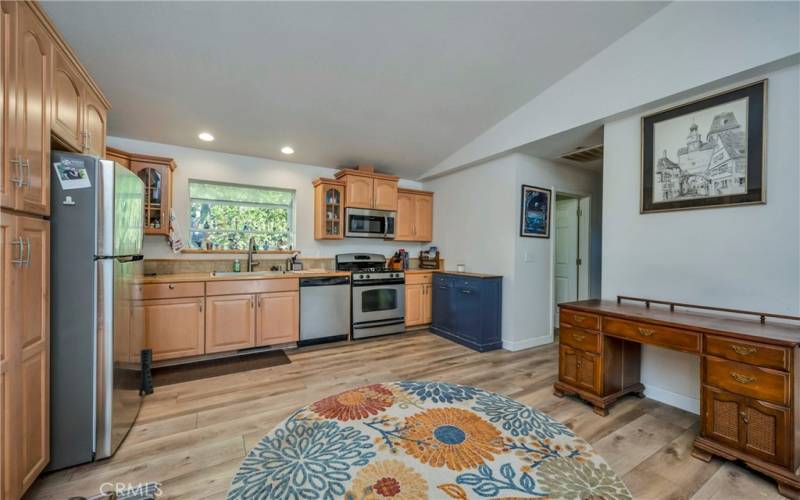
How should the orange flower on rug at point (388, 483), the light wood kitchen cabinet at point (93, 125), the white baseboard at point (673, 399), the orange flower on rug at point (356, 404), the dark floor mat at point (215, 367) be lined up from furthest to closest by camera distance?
the dark floor mat at point (215, 367) < the white baseboard at point (673, 399) < the light wood kitchen cabinet at point (93, 125) < the orange flower on rug at point (356, 404) < the orange flower on rug at point (388, 483)

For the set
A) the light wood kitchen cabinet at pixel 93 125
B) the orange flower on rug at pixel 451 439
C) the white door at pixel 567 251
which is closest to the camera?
the orange flower on rug at pixel 451 439

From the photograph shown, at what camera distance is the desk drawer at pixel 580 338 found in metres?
2.46

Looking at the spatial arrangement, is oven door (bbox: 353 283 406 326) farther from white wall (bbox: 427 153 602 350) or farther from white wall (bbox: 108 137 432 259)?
white wall (bbox: 427 153 602 350)

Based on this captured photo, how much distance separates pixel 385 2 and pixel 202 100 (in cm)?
193

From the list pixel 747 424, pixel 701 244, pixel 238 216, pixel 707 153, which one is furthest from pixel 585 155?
pixel 238 216

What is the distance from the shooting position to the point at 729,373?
1.83 meters

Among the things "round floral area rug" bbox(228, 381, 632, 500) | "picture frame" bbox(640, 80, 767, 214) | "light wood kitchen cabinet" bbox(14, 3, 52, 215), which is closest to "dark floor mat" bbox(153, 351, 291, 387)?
"light wood kitchen cabinet" bbox(14, 3, 52, 215)

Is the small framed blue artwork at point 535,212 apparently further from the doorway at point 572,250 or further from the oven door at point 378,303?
the oven door at point 378,303

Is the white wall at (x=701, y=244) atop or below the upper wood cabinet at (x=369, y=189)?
below

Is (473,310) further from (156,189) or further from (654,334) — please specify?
(156,189)

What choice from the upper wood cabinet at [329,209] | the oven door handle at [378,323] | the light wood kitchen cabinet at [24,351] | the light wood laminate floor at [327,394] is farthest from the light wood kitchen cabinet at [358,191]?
the light wood kitchen cabinet at [24,351]

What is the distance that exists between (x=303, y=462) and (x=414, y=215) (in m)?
4.41

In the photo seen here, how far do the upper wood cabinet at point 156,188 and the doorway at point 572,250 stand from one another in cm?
503

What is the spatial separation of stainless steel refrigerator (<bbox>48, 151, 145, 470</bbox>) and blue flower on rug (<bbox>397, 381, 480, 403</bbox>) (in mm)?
1730
